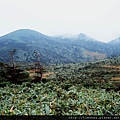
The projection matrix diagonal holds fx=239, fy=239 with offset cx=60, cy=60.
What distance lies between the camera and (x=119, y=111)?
44.6 feet

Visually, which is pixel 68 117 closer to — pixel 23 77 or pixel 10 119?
pixel 10 119

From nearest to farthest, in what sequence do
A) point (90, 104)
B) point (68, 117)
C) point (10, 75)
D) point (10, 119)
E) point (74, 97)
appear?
1. point (10, 119)
2. point (68, 117)
3. point (90, 104)
4. point (74, 97)
5. point (10, 75)

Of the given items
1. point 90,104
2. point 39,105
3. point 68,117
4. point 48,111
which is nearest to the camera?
point 68,117

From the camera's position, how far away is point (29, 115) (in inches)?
416

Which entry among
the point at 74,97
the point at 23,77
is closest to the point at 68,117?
the point at 74,97

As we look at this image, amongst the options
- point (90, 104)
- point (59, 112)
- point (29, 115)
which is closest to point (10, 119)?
point (29, 115)

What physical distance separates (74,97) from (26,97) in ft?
10.9

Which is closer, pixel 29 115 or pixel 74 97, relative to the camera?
pixel 29 115

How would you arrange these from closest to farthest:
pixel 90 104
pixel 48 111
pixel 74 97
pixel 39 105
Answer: pixel 48 111 < pixel 39 105 < pixel 90 104 < pixel 74 97

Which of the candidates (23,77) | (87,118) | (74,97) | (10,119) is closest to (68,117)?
(87,118)

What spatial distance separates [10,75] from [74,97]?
27327mm

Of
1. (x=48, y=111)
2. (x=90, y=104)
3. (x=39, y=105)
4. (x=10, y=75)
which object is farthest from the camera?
(x=10, y=75)

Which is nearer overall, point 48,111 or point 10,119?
point 10,119

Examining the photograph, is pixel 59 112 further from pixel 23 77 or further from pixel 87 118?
pixel 23 77
